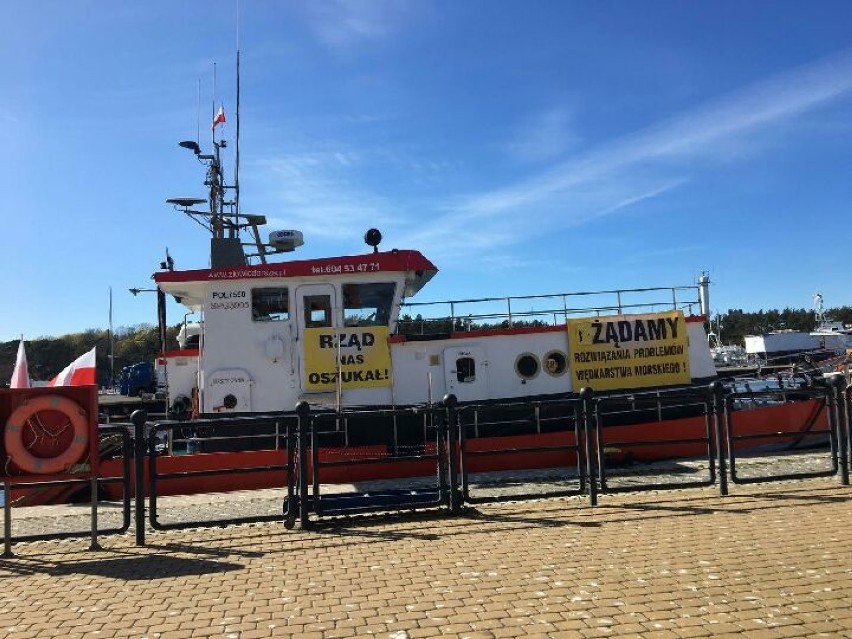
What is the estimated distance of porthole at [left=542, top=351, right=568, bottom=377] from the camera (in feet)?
39.5

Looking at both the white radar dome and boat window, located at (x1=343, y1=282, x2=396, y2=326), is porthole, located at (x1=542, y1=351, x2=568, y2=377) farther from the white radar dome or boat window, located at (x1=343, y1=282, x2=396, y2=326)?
the white radar dome

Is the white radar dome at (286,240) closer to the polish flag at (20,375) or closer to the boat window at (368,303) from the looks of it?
the boat window at (368,303)

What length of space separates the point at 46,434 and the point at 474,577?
4476mm

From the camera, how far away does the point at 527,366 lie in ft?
39.4

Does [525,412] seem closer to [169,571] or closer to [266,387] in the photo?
[266,387]

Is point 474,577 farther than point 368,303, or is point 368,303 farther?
point 368,303

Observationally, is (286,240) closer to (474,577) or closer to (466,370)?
(466,370)

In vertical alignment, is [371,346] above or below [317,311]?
below

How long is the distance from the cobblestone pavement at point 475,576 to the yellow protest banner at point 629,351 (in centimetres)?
489

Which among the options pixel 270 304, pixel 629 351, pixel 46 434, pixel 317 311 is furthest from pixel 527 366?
pixel 46 434

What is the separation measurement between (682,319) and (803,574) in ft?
26.2

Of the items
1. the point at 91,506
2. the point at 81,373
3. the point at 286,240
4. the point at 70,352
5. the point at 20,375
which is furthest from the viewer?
the point at 70,352

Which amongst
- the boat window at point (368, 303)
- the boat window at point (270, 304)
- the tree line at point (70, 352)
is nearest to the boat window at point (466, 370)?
the boat window at point (368, 303)

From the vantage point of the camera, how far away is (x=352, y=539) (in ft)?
20.6
